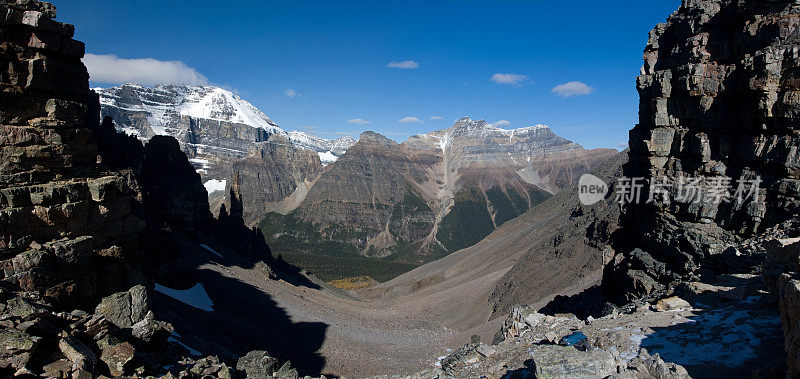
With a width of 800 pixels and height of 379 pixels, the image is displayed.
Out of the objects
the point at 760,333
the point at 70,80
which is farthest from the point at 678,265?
the point at 70,80

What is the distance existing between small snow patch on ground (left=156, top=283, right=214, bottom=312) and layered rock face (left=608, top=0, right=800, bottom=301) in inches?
1346

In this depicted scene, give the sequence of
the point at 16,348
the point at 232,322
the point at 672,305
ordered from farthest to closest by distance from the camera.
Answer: the point at 232,322, the point at 672,305, the point at 16,348

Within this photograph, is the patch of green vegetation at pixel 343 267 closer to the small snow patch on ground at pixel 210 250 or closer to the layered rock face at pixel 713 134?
the small snow patch on ground at pixel 210 250

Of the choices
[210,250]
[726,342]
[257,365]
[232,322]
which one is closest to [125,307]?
[257,365]

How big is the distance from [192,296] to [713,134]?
43.1 metres

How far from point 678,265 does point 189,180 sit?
235 ft

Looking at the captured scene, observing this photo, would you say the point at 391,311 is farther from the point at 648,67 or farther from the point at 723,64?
the point at 723,64

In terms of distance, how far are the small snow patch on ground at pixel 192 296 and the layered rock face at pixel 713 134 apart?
34.2m

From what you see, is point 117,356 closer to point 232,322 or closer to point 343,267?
point 232,322

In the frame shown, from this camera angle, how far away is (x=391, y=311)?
201ft

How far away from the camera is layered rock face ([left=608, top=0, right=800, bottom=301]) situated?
21.2 metres

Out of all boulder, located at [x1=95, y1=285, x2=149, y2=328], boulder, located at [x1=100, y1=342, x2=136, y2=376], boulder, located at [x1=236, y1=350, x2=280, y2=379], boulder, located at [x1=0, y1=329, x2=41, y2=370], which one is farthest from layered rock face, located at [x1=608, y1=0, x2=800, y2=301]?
boulder, located at [x1=0, y1=329, x2=41, y2=370]

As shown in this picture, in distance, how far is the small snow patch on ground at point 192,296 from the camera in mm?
38031

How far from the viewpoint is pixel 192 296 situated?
4044 cm
